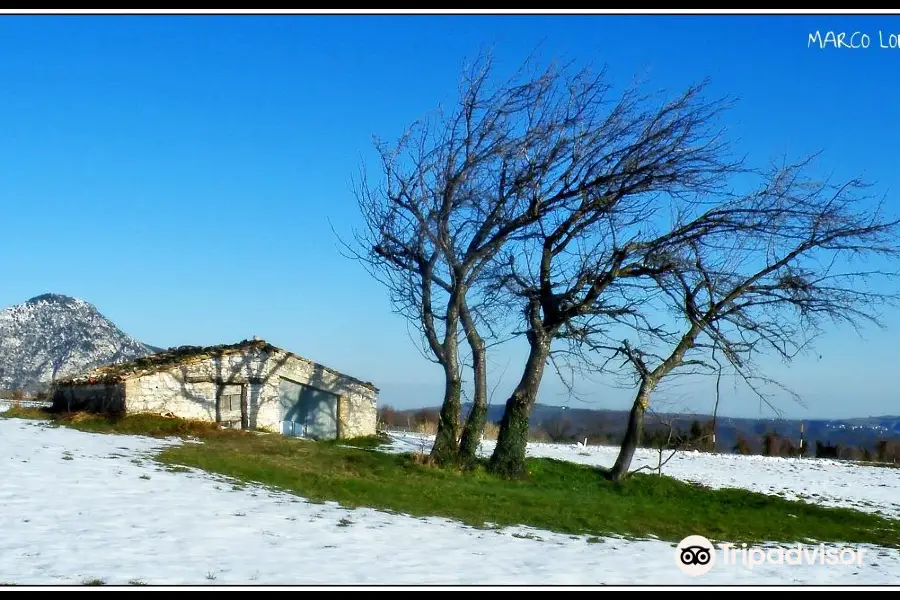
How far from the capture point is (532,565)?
464 inches

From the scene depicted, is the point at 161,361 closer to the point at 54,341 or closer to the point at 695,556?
the point at 695,556

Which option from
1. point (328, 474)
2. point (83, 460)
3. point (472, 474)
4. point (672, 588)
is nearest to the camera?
point (672, 588)

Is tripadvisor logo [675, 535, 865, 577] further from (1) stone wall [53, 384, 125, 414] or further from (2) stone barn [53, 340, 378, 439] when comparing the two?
(1) stone wall [53, 384, 125, 414]

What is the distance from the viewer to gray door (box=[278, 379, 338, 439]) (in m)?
30.8

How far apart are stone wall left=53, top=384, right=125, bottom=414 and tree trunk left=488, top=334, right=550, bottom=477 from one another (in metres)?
11.9

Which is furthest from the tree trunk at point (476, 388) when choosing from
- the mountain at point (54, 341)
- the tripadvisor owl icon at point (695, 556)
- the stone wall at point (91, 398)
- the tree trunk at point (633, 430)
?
the mountain at point (54, 341)

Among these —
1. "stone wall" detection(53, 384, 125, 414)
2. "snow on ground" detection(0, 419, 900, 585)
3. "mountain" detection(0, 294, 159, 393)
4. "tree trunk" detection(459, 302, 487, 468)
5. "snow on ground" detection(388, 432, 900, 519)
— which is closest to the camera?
"snow on ground" detection(0, 419, 900, 585)

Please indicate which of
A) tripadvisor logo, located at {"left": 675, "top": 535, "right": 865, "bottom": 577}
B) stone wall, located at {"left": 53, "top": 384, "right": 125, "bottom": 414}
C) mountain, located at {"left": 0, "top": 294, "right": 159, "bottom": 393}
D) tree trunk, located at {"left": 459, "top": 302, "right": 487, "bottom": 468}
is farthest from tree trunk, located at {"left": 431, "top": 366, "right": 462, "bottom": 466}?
mountain, located at {"left": 0, "top": 294, "right": 159, "bottom": 393}

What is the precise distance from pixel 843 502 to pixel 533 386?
8.91m

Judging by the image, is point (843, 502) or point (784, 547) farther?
point (843, 502)

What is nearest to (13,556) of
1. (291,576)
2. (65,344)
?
(291,576)

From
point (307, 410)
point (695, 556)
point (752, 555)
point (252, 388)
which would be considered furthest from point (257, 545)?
point (307, 410)

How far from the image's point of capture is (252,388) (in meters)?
29.6

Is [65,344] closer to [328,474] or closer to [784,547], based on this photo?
[328,474]
